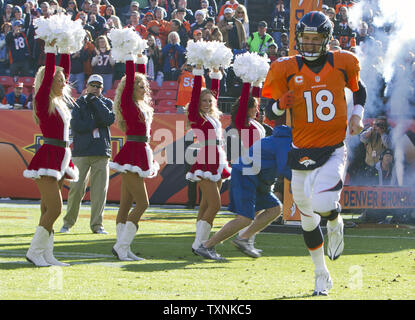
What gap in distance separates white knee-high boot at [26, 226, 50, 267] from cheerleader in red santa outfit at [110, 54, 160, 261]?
38.6 inches

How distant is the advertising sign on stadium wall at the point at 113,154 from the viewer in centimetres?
1722

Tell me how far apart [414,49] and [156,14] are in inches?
276

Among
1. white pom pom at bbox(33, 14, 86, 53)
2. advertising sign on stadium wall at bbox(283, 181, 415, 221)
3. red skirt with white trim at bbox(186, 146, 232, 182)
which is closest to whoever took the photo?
white pom pom at bbox(33, 14, 86, 53)

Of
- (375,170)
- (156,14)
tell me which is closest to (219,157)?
(375,170)

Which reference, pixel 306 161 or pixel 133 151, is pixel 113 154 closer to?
pixel 133 151

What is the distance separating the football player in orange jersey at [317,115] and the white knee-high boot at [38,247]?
273cm

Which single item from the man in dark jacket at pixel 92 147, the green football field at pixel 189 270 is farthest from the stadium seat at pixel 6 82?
the man in dark jacket at pixel 92 147

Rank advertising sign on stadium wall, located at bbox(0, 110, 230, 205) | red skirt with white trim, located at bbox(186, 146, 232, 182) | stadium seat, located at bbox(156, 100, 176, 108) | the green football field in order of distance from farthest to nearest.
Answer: stadium seat, located at bbox(156, 100, 176, 108) → advertising sign on stadium wall, located at bbox(0, 110, 230, 205) → red skirt with white trim, located at bbox(186, 146, 232, 182) → the green football field

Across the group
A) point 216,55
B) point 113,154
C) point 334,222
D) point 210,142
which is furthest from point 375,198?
point 334,222

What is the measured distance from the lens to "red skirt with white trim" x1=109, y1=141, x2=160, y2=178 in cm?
901

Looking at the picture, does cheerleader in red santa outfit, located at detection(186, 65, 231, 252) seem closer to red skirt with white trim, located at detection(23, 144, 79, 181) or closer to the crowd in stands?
red skirt with white trim, located at detection(23, 144, 79, 181)

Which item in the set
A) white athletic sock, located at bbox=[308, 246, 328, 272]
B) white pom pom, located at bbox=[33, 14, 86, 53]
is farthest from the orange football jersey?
white pom pom, located at bbox=[33, 14, 86, 53]

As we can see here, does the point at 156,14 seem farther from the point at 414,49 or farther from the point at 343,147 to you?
the point at 343,147

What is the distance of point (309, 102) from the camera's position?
23.2ft
